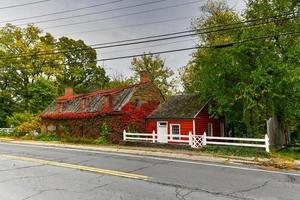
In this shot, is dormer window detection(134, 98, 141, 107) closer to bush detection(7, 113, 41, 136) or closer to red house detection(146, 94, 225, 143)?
red house detection(146, 94, 225, 143)

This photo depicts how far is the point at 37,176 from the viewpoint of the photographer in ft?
34.3

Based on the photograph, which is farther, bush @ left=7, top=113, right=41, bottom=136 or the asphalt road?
bush @ left=7, top=113, right=41, bottom=136

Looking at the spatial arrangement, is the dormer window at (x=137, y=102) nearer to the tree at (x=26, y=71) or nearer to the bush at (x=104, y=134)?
the bush at (x=104, y=134)

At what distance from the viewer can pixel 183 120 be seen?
23406 mm

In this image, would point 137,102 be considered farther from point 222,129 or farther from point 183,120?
point 222,129

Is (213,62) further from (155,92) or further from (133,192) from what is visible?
(133,192)

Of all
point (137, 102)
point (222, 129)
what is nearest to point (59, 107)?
point (137, 102)

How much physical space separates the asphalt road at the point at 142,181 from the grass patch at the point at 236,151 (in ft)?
11.1

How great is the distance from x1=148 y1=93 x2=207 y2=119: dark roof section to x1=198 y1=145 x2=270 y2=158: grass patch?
5498mm

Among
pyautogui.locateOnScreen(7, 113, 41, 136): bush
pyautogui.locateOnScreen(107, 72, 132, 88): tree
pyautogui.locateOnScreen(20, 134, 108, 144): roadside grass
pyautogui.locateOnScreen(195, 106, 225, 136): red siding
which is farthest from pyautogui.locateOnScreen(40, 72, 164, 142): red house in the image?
pyautogui.locateOnScreen(107, 72, 132, 88): tree

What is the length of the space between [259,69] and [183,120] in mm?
7804

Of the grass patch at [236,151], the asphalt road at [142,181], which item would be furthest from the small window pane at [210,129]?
the asphalt road at [142,181]

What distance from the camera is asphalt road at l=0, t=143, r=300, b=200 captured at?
7836 mm

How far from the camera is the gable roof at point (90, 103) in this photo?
26.9 metres
